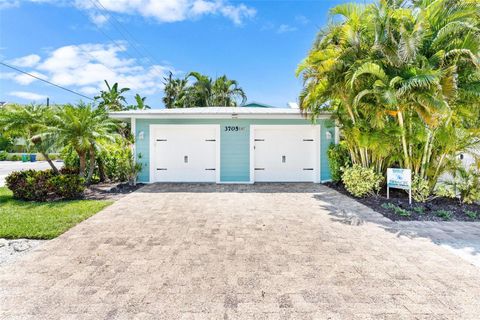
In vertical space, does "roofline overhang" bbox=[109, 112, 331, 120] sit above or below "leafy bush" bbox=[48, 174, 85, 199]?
above

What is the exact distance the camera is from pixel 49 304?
2365mm

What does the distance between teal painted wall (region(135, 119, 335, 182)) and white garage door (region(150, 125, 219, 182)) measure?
0.73 feet

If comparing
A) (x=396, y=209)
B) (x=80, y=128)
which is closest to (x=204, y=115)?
(x=80, y=128)

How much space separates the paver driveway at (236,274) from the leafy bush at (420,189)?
251 centimetres

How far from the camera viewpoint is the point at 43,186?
643cm

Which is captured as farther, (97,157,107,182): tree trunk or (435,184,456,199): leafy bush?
(97,157,107,182): tree trunk

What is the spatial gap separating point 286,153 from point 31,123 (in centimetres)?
805

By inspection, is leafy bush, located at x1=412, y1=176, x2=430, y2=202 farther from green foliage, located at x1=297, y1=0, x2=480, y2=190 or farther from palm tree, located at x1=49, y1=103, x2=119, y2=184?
palm tree, located at x1=49, y1=103, x2=119, y2=184

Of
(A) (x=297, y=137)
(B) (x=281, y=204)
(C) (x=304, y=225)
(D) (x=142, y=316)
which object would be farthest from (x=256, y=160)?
(D) (x=142, y=316)

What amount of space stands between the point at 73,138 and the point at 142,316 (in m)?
6.21

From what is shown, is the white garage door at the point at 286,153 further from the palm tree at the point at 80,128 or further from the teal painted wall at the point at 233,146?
the palm tree at the point at 80,128

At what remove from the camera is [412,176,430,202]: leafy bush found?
19.7 feet

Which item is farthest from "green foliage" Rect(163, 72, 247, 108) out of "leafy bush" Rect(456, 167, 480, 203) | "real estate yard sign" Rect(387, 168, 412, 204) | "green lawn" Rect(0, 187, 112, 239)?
"leafy bush" Rect(456, 167, 480, 203)

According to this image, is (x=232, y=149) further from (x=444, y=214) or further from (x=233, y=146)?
(x=444, y=214)
